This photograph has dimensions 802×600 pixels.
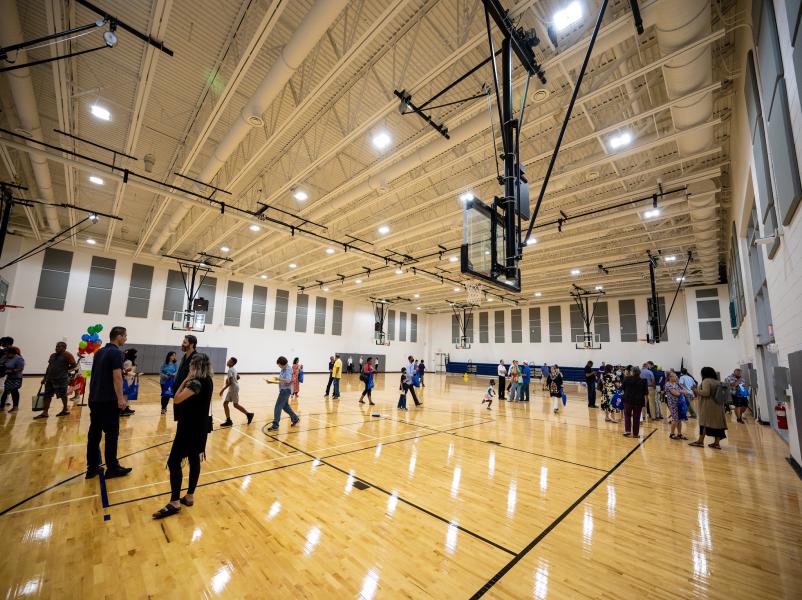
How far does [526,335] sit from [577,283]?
28.2ft

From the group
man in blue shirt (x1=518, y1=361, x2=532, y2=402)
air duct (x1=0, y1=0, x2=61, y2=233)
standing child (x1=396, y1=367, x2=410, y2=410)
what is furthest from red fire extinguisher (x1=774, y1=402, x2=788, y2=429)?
air duct (x1=0, y1=0, x2=61, y2=233)

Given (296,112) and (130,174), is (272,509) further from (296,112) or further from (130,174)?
(130,174)

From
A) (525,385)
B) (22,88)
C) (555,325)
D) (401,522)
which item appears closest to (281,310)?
(525,385)

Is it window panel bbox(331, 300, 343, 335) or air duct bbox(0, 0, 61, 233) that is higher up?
air duct bbox(0, 0, 61, 233)

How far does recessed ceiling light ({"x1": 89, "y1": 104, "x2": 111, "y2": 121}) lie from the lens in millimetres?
7254

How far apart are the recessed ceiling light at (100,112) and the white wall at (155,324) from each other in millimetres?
13176

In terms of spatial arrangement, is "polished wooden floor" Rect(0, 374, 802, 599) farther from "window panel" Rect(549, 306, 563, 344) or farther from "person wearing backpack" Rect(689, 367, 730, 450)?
"window panel" Rect(549, 306, 563, 344)

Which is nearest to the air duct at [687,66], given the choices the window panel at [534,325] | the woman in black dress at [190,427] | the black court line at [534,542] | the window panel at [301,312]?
the black court line at [534,542]

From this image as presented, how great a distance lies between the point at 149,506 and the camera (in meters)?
3.43

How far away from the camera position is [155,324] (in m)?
18.8

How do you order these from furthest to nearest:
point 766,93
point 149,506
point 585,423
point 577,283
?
point 577,283
point 585,423
point 766,93
point 149,506

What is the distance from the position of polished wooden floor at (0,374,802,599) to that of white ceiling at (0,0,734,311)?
6.05 metres

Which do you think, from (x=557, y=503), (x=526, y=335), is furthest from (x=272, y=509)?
(x=526, y=335)

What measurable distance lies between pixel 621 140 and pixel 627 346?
20.2 m
